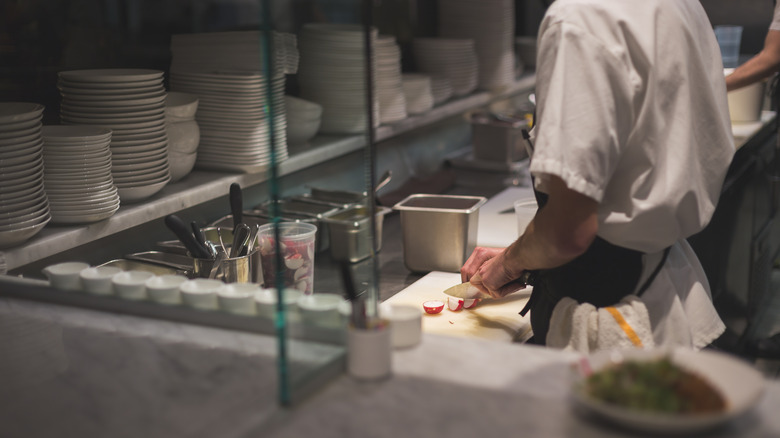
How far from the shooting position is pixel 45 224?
1.48m

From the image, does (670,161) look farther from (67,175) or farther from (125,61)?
(125,61)

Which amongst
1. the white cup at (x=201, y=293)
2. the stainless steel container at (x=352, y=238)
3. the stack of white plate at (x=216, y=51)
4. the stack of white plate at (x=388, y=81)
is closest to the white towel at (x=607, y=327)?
the stainless steel container at (x=352, y=238)

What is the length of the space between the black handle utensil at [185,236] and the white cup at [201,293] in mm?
410

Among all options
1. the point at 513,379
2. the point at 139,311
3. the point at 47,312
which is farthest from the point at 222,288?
the point at 513,379

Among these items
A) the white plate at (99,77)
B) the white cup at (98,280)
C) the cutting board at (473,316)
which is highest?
the white plate at (99,77)

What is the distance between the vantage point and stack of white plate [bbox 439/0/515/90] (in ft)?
11.3

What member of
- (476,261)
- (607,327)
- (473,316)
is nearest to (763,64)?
(476,261)

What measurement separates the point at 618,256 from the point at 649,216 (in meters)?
0.14

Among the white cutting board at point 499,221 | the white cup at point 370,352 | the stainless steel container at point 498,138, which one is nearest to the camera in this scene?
the white cup at point 370,352

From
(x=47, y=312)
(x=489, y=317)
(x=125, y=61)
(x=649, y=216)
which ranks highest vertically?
(x=125, y=61)

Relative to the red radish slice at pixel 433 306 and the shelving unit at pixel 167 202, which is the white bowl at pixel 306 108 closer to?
the shelving unit at pixel 167 202

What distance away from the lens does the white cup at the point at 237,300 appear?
3.75ft

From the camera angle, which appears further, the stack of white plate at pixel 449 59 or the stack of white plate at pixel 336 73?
the stack of white plate at pixel 449 59

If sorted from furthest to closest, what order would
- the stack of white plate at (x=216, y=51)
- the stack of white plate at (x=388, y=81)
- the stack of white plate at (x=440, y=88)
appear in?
the stack of white plate at (x=440, y=88) → the stack of white plate at (x=388, y=81) → the stack of white plate at (x=216, y=51)
